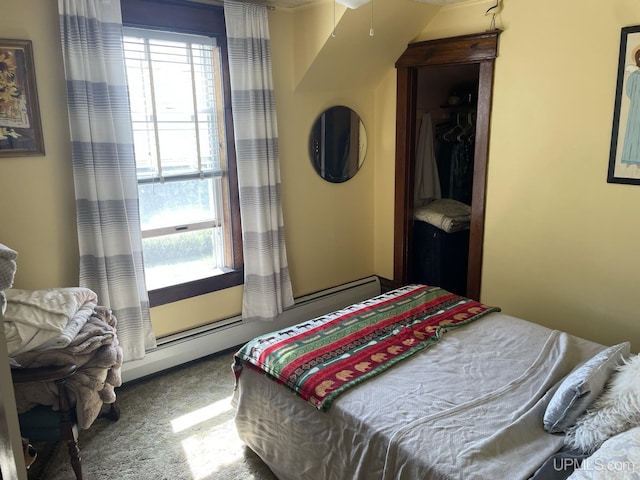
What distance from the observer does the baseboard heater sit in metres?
3.01

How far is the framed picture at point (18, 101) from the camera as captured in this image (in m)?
2.35

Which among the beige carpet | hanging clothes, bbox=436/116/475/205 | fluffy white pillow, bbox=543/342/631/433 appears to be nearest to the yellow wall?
the beige carpet

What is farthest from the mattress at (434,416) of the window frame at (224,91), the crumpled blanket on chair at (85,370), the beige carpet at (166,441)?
the window frame at (224,91)

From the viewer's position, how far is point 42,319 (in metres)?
2.04

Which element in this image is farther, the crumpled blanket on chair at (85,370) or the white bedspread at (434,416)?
the crumpled blanket on chair at (85,370)

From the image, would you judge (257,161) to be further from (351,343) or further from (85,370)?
(85,370)

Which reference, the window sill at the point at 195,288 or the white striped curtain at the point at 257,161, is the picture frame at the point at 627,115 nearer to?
the white striped curtain at the point at 257,161

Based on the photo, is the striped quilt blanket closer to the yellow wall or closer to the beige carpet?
the beige carpet

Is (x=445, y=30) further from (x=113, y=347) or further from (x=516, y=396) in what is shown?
(x=113, y=347)

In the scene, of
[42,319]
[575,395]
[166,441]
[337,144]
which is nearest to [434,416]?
[575,395]

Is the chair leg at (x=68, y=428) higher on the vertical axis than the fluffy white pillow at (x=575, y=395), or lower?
lower

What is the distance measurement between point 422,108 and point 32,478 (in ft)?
12.4

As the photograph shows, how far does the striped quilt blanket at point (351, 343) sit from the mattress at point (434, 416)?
6cm

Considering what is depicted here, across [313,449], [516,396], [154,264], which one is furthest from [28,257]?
[516,396]
